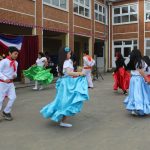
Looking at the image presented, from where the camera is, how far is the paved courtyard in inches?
219

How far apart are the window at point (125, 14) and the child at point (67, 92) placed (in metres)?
23.9

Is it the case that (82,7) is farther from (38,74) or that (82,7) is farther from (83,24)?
(38,74)

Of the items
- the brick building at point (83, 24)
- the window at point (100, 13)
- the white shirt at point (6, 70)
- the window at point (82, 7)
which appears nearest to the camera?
the white shirt at point (6, 70)

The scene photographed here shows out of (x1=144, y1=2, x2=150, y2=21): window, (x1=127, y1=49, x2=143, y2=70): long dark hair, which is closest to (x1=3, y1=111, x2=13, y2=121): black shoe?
(x1=127, y1=49, x2=143, y2=70): long dark hair

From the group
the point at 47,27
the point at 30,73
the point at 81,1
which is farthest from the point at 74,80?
the point at 81,1

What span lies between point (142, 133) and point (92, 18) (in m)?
20.5

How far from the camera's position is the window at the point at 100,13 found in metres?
27.8

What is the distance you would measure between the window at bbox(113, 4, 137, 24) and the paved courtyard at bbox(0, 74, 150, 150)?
70.9 ft

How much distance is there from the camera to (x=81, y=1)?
80.0 ft

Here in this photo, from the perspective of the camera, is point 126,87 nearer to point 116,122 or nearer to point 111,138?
point 116,122

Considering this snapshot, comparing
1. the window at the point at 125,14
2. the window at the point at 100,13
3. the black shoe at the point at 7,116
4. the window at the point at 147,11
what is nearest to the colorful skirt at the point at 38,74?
the black shoe at the point at 7,116

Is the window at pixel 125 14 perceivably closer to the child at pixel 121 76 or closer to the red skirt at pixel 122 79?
the child at pixel 121 76

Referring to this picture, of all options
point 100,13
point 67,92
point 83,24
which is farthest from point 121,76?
point 100,13

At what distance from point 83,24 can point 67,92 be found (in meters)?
18.2
